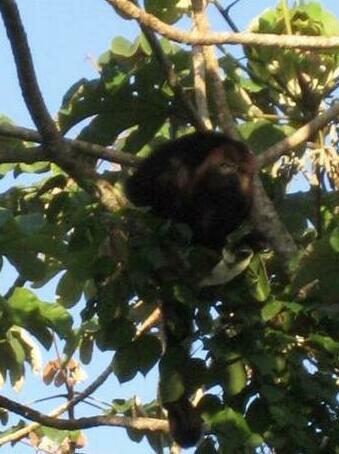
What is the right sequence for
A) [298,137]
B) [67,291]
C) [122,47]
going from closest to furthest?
[298,137] < [67,291] < [122,47]

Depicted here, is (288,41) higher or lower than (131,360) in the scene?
higher

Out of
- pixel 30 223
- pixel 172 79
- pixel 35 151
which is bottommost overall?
pixel 30 223

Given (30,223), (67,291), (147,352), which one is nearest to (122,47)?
(67,291)

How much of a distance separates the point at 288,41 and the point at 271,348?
0.57 metres

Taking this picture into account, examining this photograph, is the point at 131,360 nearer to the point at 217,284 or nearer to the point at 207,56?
the point at 217,284

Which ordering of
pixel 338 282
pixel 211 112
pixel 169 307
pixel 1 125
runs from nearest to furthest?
pixel 338 282 → pixel 169 307 → pixel 1 125 → pixel 211 112

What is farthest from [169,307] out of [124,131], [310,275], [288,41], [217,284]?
[124,131]

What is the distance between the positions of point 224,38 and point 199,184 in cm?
76

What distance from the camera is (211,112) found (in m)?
3.44

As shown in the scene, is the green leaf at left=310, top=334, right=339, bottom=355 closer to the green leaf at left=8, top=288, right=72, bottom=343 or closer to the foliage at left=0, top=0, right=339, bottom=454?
the foliage at left=0, top=0, right=339, bottom=454

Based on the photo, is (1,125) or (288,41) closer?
(288,41)

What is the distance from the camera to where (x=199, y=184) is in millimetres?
3367

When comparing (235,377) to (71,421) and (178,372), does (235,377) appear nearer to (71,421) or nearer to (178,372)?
(178,372)

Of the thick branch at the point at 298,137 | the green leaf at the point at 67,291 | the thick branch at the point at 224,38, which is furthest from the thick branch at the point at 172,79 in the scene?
the green leaf at the point at 67,291
